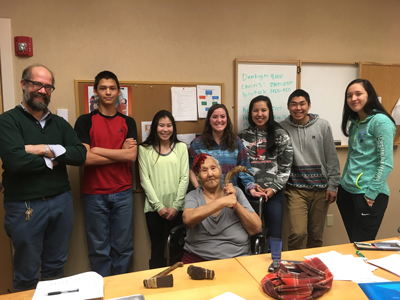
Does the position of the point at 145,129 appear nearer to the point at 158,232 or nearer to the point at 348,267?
the point at 158,232

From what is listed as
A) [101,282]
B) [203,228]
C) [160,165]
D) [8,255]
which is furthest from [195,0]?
[8,255]

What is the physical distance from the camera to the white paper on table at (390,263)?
1386 mm

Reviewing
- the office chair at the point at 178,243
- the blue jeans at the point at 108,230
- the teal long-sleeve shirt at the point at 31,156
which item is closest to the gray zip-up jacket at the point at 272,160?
the office chair at the point at 178,243

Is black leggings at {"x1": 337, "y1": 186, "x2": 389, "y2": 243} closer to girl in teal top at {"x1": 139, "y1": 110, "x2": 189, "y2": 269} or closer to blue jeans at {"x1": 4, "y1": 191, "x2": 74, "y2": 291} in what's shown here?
girl in teal top at {"x1": 139, "y1": 110, "x2": 189, "y2": 269}

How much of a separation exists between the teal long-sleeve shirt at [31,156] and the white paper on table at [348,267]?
5.59 ft

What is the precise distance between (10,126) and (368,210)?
2622mm

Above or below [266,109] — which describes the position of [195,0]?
above

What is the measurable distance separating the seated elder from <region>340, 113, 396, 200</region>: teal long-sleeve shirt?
923 mm

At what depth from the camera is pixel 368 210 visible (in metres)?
2.17

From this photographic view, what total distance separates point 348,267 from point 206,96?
79.6 inches

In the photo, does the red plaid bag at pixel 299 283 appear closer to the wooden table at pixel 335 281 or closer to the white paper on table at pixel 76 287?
the wooden table at pixel 335 281

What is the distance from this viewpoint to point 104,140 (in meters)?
2.42

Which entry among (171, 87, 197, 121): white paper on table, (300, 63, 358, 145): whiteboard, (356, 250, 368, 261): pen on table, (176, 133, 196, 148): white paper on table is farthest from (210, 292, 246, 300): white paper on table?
(300, 63, 358, 145): whiteboard

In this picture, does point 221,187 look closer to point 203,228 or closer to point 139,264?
point 203,228
